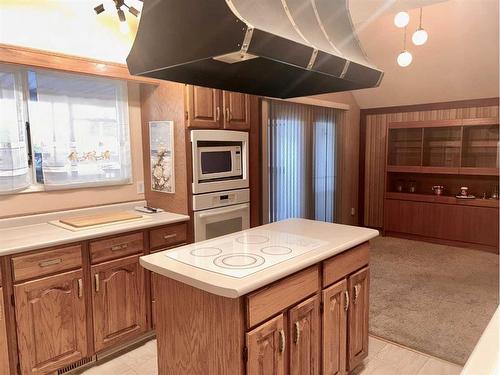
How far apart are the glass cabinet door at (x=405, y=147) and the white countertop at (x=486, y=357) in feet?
15.7

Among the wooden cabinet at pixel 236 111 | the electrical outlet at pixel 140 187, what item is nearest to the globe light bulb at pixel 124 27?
the wooden cabinet at pixel 236 111

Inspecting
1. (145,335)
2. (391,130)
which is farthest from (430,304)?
(391,130)

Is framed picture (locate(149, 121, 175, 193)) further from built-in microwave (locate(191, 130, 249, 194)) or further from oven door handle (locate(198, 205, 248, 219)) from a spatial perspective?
oven door handle (locate(198, 205, 248, 219))

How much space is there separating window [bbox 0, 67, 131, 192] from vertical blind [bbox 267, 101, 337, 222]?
5.92 ft

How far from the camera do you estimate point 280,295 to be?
158 cm

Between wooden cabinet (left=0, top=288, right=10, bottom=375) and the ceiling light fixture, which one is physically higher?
the ceiling light fixture

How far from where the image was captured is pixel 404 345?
2.64 metres

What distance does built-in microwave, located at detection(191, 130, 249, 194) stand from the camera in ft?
9.57

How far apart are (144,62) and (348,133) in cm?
459

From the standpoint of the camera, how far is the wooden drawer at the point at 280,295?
1443 millimetres

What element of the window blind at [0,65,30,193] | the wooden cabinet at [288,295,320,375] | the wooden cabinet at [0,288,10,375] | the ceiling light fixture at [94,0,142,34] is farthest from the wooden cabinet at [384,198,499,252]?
the wooden cabinet at [0,288,10,375]

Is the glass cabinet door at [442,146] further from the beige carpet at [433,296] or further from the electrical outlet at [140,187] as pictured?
the electrical outlet at [140,187]

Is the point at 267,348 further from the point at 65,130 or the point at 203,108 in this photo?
the point at 65,130

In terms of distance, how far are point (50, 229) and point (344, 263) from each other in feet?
6.39
